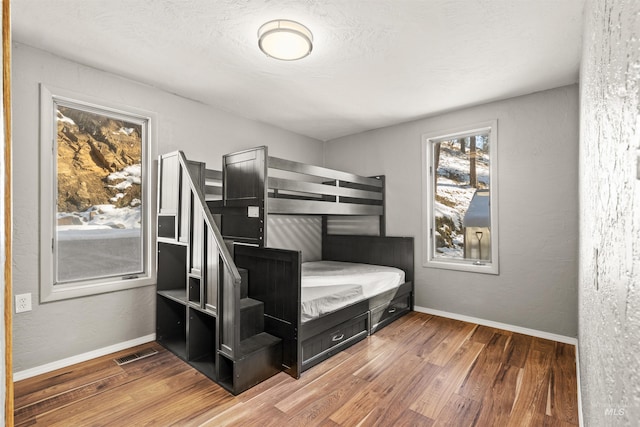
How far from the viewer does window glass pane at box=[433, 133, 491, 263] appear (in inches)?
138

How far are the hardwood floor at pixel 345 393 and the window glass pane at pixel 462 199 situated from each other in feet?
3.98

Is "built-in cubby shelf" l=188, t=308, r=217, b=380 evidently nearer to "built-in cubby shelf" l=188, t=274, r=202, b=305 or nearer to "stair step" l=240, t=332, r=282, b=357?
"built-in cubby shelf" l=188, t=274, r=202, b=305

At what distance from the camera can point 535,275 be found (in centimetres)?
304

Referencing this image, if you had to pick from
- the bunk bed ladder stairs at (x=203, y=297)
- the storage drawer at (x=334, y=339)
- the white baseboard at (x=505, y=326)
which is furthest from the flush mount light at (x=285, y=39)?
the white baseboard at (x=505, y=326)

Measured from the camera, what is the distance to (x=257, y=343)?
2.25 m

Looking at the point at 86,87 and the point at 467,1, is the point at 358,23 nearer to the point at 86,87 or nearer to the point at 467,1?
the point at 467,1

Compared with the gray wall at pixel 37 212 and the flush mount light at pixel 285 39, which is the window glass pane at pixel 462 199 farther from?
the gray wall at pixel 37 212

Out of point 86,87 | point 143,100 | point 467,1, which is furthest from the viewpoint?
point 143,100

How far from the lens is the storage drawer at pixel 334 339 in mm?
2389

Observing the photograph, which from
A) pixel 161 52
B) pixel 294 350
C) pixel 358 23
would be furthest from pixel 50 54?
A: pixel 294 350

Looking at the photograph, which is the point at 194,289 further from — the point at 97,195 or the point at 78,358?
the point at 97,195

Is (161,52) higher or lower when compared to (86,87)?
higher

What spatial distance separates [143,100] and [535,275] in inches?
164

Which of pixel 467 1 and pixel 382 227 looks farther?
pixel 382 227
